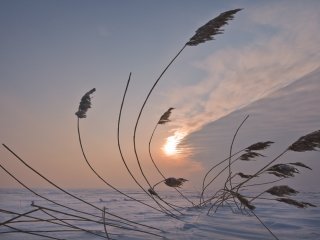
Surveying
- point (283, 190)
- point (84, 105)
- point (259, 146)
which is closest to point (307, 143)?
point (283, 190)

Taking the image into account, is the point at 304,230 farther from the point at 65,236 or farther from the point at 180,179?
the point at 65,236

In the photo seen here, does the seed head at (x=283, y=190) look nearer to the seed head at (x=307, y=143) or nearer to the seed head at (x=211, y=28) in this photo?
the seed head at (x=307, y=143)

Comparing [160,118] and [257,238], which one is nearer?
[257,238]

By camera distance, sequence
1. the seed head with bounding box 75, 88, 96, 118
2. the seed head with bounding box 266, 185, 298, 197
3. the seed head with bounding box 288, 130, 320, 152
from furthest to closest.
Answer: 1. the seed head with bounding box 75, 88, 96, 118
2. the seed head with bounding box 266, 185, 298, 197
3. the seed head with bounding box 288, 130, 320, 152

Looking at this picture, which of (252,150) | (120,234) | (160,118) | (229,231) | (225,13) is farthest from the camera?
(160,118)

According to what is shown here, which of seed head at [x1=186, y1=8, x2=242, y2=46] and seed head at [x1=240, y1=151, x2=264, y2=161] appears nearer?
seed head at [x1=186, y1=8, x2=242, y2=46]

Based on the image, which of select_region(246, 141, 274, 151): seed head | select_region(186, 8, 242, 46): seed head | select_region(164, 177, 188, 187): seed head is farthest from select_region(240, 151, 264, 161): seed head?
select_region(186, 8, 242, 46): seed head

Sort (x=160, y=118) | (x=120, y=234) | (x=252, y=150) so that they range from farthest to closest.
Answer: (x=160, y=118)
(x=252, y=150)
(x=120, y=234)

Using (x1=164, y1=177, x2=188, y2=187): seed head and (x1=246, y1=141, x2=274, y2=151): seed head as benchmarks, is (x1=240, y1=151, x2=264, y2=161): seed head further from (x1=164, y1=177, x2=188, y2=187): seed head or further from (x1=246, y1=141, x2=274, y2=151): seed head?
(x1=164, y1=177, x2=188, y2=187): seed head

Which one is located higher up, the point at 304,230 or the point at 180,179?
the point at 180,179

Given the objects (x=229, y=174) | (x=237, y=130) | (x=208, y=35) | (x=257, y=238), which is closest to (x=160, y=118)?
(x=237, y=130)

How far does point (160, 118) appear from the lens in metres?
4.11

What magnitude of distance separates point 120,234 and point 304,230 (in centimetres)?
170

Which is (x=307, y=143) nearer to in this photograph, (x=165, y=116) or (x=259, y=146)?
(x=259, y=146)
